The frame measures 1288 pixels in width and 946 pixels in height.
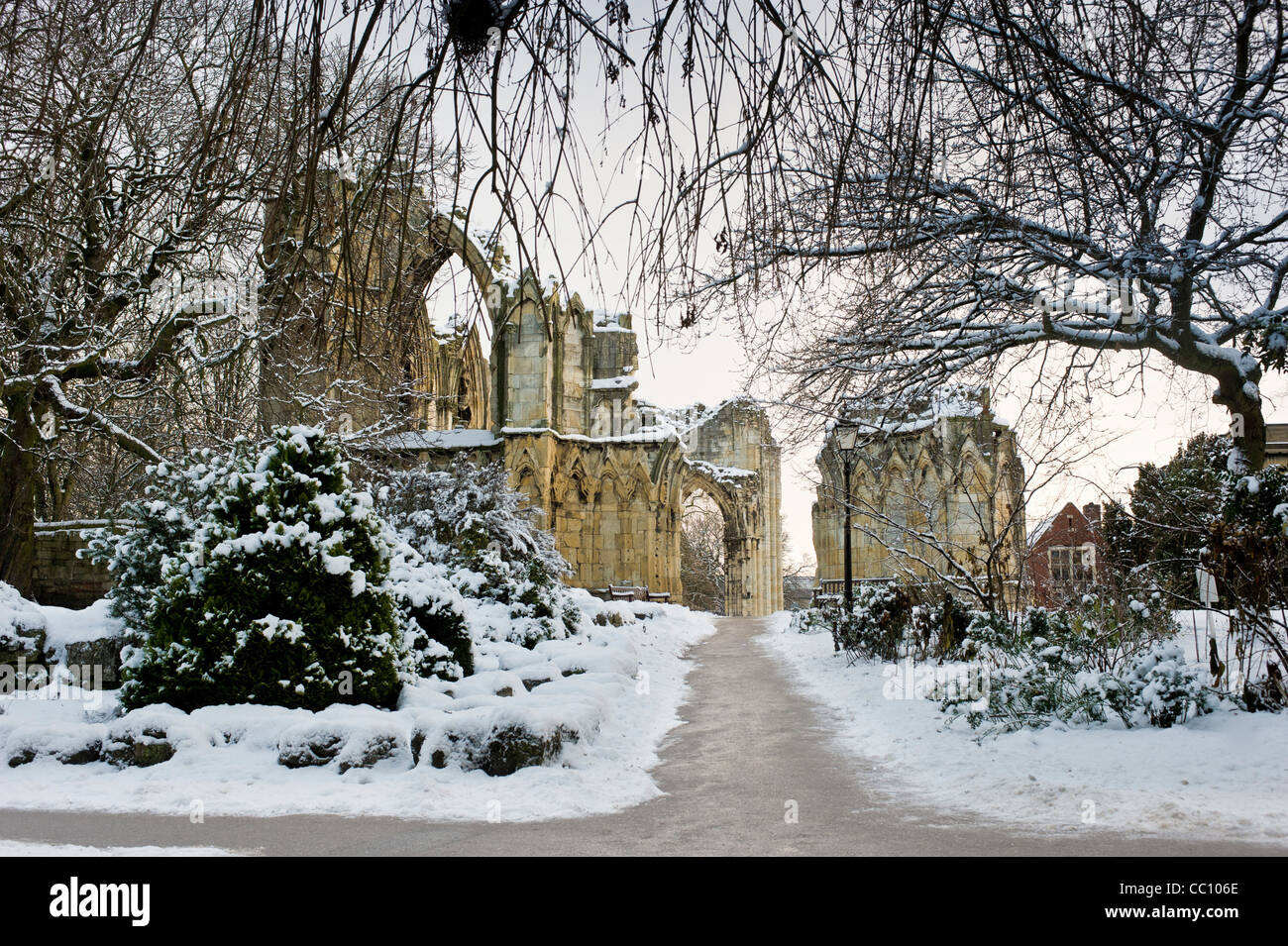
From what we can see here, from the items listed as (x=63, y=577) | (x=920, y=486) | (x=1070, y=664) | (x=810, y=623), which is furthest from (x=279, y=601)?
(x=810, y=623)

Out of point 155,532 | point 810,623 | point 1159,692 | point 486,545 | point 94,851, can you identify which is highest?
point 155,532

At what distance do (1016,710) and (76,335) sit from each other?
12.4 metres

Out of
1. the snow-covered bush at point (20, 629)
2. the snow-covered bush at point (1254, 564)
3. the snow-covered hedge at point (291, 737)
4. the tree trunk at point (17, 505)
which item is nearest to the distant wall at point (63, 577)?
the tree trunk at point (17, 505)

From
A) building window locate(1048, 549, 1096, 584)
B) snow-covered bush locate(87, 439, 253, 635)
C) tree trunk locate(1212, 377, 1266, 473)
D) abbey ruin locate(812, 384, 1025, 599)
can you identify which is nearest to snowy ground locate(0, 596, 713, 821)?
snow-covered bush locate(87, 439, 253, 635)

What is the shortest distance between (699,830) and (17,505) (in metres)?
12.6

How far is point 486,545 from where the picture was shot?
14.3m

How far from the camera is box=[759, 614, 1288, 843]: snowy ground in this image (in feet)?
18.5

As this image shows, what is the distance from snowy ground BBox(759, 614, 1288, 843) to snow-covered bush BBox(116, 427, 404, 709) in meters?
4.51

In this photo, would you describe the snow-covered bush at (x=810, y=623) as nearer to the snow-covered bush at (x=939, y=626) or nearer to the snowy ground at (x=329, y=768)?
the snow-covered bush at (x=939, y=626)

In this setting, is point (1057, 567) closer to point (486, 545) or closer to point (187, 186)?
point (486, 545)

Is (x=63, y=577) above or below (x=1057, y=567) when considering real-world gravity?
above

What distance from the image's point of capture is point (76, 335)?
509 inches

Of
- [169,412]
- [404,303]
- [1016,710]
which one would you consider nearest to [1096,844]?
[1016,710]
